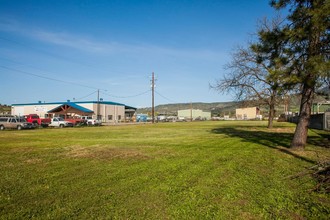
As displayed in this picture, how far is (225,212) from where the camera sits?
15.7 feet

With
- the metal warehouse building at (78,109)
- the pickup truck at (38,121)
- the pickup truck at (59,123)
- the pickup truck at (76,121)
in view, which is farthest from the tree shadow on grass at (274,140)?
the metal warehouse building at (78,109)

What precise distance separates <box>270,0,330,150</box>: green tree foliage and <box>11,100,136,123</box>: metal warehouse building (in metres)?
52.5

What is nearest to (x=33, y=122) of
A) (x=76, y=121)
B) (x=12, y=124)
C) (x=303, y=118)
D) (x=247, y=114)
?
(x=76, y=121)

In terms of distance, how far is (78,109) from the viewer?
6284cm

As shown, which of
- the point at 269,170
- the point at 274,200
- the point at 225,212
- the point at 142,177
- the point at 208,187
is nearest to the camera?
the point at 225,212

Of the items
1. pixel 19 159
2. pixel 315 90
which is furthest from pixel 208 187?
pixel 315 90

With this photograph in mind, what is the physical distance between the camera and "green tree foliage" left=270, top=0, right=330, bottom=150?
10242mm

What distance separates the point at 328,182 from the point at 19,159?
1046cm

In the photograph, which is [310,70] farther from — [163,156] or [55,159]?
[55,159]

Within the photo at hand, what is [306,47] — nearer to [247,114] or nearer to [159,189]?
[159,189]

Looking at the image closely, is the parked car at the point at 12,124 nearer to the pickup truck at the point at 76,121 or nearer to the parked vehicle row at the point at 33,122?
the parked vehicle row at the point at 33,122

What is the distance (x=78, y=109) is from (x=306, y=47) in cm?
5764

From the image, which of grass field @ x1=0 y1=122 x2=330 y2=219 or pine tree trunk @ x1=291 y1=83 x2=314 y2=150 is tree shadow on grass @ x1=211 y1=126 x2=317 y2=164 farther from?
grass field @ x1=0 y1=122 x2=330 y2=219

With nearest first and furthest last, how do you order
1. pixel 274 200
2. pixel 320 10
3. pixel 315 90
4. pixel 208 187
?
pixel 274 200, pixel 208 187, pixel 320 10, pixel 315 90
